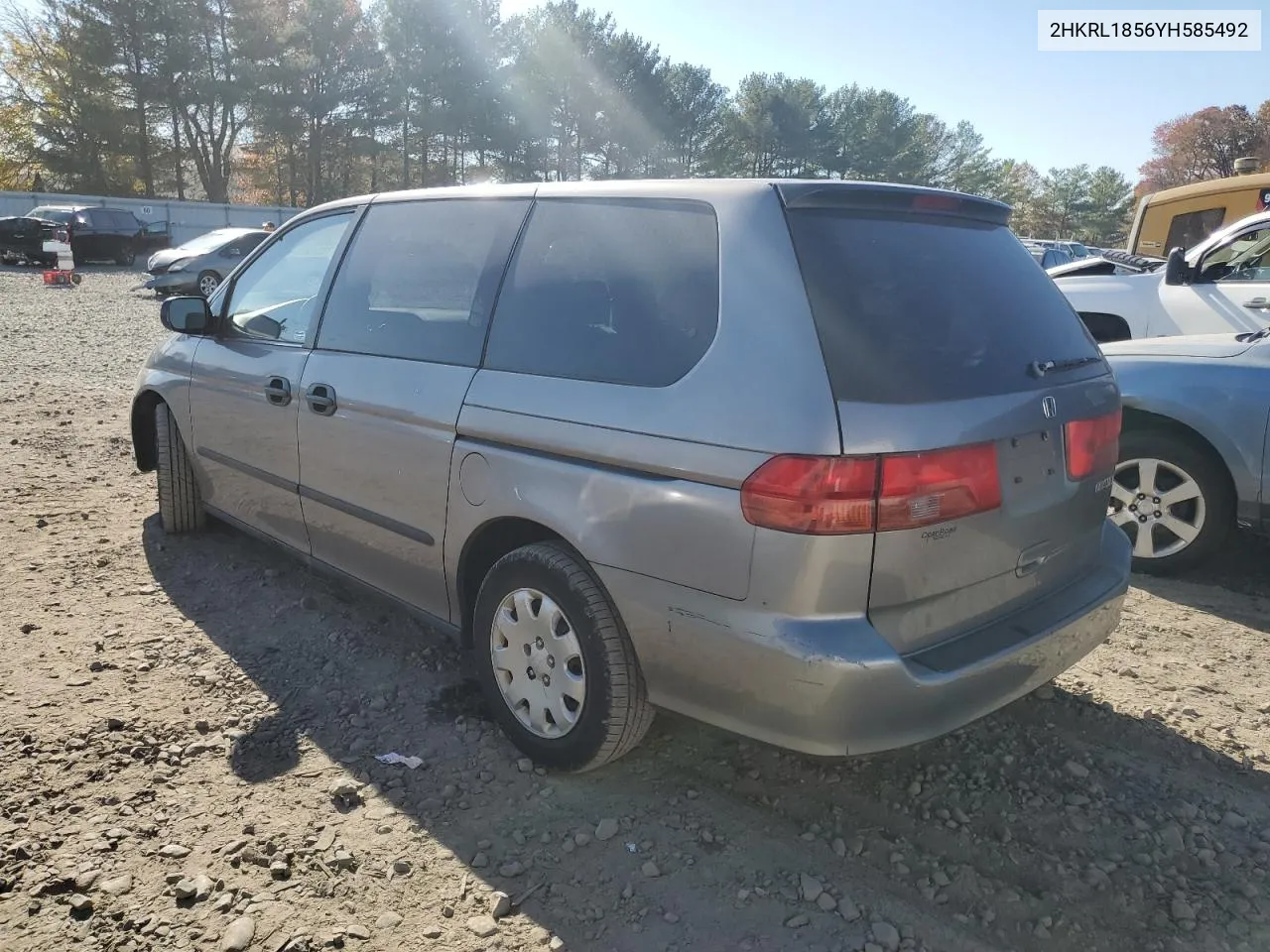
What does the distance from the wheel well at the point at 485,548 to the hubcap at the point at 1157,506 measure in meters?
3.18

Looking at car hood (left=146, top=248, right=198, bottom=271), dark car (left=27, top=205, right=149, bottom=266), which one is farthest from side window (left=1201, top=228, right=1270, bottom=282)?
dark car (left=27, top=205, right=149, bottom=266)

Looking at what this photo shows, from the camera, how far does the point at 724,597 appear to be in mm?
2221

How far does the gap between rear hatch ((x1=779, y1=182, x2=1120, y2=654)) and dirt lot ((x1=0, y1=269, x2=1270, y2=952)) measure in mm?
666

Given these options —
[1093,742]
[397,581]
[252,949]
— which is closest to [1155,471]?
[1093,742]

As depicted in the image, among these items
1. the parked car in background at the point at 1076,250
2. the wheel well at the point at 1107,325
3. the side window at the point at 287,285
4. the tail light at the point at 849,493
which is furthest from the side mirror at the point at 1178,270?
the parked car in background at the point at 1076,250

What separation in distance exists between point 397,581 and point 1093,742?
247 cm

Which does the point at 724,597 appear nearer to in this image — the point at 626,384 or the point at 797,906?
the point at 626,384

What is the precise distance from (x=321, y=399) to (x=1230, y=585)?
4402 millimetres

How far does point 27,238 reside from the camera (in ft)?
79.3

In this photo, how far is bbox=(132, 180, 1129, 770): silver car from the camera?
2.14m

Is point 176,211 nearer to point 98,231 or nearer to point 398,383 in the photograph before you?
point 98,231

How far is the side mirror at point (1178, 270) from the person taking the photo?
614 cm

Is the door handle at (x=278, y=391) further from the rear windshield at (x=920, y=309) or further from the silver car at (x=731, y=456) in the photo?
the rear windshield at (x=920, y=309)

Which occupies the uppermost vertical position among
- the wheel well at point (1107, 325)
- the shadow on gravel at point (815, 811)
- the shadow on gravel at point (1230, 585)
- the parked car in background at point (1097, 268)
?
the parked car in background at point (1097, 268)
